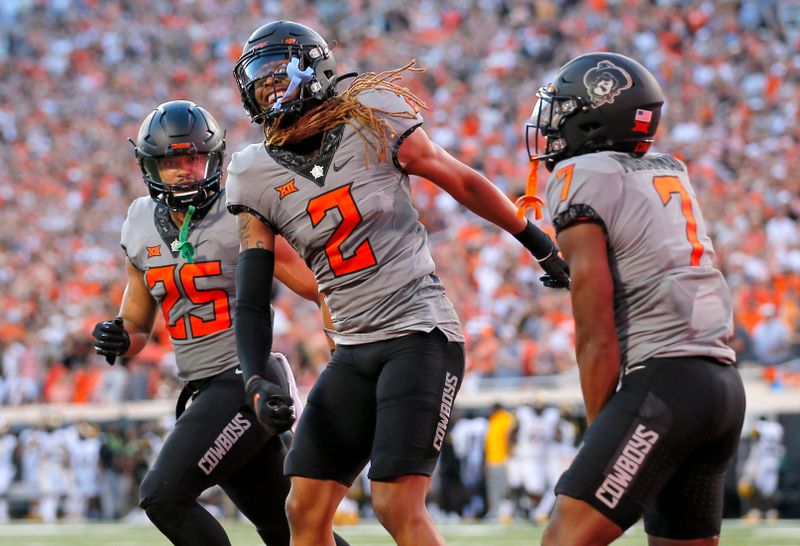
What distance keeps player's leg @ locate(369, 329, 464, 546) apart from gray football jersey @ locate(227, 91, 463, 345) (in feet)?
0.27

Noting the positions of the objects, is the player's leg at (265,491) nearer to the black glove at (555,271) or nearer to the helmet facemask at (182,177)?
the helmet facemask at (182,177)

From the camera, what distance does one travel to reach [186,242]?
5.31m

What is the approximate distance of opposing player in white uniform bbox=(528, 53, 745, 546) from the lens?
137 inches

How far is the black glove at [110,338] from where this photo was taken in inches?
213

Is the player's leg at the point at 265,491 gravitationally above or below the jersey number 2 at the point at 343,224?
below

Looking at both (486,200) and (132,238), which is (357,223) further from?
(132,238)

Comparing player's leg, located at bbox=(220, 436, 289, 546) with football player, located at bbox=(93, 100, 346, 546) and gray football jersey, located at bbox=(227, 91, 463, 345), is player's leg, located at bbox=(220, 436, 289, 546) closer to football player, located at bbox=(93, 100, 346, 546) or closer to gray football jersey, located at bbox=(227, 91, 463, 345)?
football player, located at bbox=(93, 100, 346, 546)

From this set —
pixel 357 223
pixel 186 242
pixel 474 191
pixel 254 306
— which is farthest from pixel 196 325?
pixel 474 191

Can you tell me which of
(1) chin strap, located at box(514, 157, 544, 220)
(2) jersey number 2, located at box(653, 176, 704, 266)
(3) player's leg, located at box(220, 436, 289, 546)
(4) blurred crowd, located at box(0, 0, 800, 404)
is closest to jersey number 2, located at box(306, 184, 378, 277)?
(1) chin strap, located at box(514, 157, 544, 220)

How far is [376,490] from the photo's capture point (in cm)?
413

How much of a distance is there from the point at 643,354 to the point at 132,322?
2670mm

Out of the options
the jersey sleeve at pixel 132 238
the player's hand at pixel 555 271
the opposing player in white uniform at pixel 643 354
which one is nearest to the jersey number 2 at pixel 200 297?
the jersey sleeve at pixel 132 238

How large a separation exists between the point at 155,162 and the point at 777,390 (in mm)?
8242

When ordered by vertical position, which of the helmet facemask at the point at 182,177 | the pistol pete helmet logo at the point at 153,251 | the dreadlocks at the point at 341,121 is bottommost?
the pistol pete helmet logo at the point at 153,251
